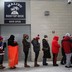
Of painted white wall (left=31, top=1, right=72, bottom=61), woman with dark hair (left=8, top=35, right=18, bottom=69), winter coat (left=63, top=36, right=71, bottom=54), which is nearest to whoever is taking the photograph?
winter coat (left=63, top=36, right=71, bottom=54)

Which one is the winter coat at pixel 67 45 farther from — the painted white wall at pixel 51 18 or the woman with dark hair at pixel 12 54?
the painted white wall at pixel 51 18

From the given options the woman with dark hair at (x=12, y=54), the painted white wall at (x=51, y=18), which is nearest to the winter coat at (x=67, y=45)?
the woman with dark hair at (x=12, y=54)

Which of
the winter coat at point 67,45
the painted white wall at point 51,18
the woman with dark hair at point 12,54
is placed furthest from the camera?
the painted white wall at point 51,18

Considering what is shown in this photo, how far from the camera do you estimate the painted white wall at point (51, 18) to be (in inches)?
541

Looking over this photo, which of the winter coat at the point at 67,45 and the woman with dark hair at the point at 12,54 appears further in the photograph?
the woman with dark hair at the point at 12,54

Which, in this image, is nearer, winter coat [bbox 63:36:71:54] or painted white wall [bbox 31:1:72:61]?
winter coat [bbox 63:36:71:54]

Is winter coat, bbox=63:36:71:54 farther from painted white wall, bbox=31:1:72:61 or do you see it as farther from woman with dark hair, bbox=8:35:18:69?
painted white wall, bbox=31:1:72:61

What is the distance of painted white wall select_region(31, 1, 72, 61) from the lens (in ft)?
45.1

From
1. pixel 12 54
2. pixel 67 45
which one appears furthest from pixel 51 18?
pixel 12 54

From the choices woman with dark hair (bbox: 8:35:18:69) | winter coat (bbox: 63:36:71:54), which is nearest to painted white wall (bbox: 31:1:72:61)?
woman with dark hair (bbox: 8:35:18:69)

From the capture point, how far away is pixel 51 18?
13797mm

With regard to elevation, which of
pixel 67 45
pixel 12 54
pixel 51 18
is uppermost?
pixel 51 18

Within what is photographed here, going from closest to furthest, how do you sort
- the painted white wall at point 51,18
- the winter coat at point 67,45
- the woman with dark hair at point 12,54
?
the winter coat at point 67,45
the woman with dark hair at point 12,54
the painted white wall at point 51,18

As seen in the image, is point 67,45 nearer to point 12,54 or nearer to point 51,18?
point 12,54
